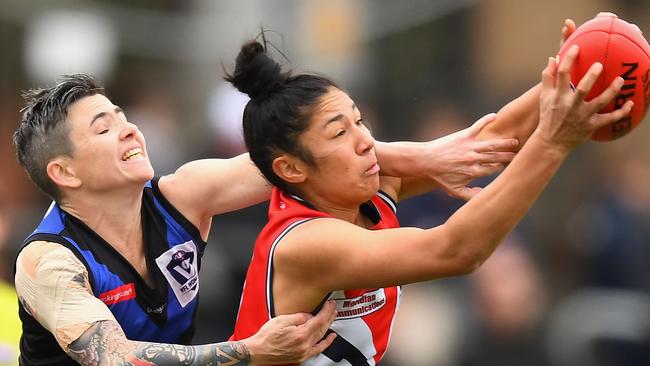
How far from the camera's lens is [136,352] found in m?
4.93

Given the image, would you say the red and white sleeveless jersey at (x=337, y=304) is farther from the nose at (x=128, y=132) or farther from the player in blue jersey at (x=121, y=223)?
the nose at (x=128, y=132)

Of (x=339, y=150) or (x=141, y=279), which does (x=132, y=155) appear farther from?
(x=339, y=150)

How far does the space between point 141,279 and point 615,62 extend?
2.16 metres

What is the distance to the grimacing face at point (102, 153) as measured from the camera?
210 inches

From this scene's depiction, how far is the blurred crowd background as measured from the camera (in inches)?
383

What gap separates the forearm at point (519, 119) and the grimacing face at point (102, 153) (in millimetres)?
1468

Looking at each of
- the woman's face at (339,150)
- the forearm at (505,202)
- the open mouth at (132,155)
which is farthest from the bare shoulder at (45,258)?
the forearm at (505,202)

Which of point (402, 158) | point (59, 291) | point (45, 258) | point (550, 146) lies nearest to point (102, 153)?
point (45, 258)

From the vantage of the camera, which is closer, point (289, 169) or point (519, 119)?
point (289, 169)

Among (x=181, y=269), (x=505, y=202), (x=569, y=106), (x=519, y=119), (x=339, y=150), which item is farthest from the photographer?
(x=181, y=269)

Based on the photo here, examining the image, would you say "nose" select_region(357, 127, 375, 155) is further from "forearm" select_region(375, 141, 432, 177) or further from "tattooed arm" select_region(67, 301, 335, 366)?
"tattooed arm" select_region(67, 301, 335, 366)

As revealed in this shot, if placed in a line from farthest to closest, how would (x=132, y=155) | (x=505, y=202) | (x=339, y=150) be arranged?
(x=132, y=155), (x=339, y=150), (x=505, y=202)

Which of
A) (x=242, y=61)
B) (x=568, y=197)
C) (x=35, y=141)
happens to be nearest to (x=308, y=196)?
(x=242, y=61)

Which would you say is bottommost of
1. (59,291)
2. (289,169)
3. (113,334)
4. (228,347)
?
(228,347)
